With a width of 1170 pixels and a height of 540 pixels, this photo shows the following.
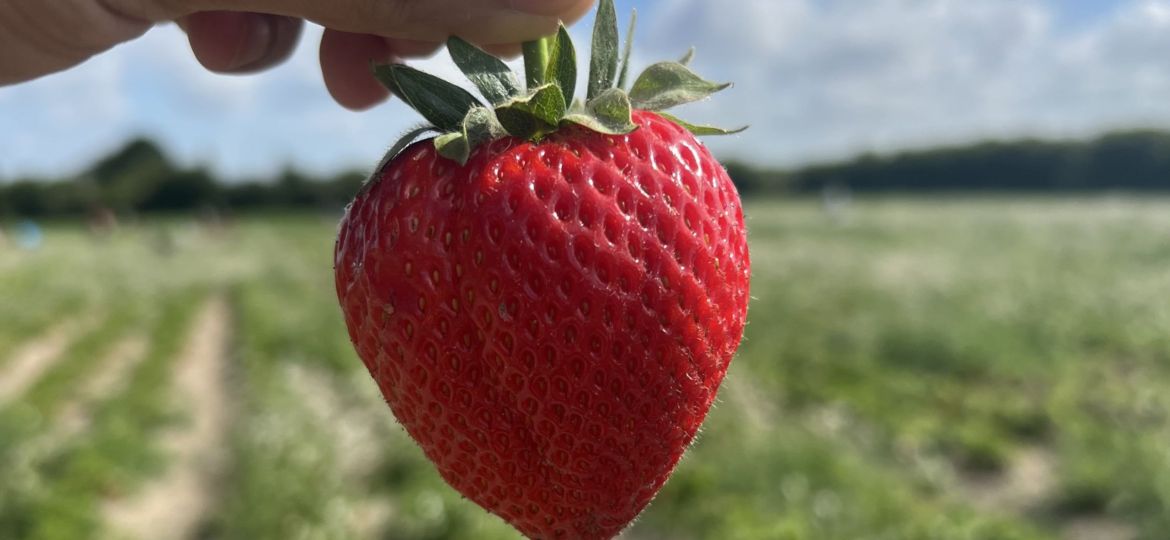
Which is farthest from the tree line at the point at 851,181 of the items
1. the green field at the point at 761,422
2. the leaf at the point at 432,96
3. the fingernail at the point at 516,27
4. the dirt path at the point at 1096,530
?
the leaf at the point at 432,96

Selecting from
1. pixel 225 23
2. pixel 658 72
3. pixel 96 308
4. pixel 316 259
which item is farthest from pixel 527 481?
pixel 316 259

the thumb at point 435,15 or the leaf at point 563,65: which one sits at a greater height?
the thumb at point 435,15

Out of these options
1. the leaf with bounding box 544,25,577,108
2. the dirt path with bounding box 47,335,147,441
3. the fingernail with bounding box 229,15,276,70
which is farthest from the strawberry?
the dirt path with bounding box 47,335,147,441

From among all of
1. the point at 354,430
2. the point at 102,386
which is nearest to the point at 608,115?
the point at 354,430

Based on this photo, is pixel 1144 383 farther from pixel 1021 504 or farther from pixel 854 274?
pixel 854 274

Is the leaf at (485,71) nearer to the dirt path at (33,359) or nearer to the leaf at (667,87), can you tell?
the leaf at (667,87)

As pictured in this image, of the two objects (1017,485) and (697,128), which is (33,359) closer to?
(1017,485)

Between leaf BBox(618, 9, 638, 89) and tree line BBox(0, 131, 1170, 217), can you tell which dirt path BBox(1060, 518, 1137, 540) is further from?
tree line BBox(0, 131, 1170, 217)
